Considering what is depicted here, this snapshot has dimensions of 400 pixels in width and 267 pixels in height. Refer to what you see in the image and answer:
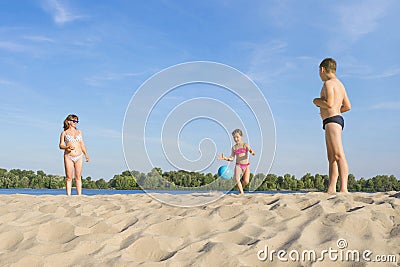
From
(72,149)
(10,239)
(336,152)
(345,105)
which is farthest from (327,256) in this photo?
(72,149)

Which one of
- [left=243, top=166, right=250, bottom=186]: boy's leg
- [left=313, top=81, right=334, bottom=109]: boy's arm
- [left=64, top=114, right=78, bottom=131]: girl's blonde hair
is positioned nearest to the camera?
[left=313, top=81, right=334, bottom=109]: boy's arm

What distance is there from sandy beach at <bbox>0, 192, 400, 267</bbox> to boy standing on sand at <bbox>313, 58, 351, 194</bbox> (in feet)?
4.65

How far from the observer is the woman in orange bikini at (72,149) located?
7352 millimetres

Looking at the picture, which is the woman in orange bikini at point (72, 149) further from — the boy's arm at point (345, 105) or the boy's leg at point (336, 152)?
the boy's arm at point (345, 105)

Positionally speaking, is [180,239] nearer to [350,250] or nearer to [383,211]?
[350,250]

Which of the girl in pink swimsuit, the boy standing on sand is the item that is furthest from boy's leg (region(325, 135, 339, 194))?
the girl in pink swimsuit

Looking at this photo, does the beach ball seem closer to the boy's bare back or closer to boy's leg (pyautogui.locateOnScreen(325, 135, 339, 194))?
boy's leg (pyautogui.locateOnScreen(325, 135, 339, 194))

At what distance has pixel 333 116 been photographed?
17.8 ft

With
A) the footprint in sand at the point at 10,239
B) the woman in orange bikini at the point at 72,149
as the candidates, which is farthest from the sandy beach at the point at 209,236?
the woman in orange bikini at the point at 72,149

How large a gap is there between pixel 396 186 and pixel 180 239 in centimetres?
2529

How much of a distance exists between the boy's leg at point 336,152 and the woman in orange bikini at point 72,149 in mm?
4757

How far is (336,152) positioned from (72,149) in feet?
16.3

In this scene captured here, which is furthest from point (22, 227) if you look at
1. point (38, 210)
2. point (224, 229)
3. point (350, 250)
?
point (350, 250)

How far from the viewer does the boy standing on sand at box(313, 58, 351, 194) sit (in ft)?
17.5
